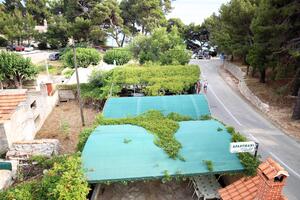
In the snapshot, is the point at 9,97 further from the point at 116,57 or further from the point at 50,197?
the point at 116,57

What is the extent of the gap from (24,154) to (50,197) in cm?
657

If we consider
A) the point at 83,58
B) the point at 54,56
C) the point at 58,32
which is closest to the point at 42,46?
the point at 58,32

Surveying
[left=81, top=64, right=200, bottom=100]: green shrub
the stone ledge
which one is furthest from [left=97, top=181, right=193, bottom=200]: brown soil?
[left=81, top=64, right=200, bottom=100]: green shrub

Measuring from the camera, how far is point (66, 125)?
63.6ft

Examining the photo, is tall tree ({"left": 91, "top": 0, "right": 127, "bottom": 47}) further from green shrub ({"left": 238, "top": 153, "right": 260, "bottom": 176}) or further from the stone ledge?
green shrub ({"left": 238, "top": 153, "right": 260, "bottom": 176})

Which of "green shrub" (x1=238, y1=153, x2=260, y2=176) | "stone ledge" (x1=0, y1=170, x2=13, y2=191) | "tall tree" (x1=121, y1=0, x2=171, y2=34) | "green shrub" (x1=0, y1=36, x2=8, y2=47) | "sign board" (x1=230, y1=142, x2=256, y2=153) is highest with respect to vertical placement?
"tall tree" (x1=121, y1=0, x2=171, y2=34)

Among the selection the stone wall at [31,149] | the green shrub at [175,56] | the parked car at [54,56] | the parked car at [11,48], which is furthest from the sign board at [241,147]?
the parked car at [11,48]

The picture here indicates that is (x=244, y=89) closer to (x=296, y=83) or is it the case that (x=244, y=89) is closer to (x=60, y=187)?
(x=296, y=83)

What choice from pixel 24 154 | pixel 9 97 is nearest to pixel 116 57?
pixel 9 97

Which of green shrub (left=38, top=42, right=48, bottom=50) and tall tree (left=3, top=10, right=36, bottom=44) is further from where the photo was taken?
green shrub (left=38, top=42, right=48, bottom=50)

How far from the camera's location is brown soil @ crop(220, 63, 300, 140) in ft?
58.9

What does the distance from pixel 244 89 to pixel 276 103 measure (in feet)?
12.7

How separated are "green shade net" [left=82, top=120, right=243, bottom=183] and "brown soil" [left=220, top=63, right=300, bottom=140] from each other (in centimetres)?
782

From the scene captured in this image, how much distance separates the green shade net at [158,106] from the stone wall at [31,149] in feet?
11.6
